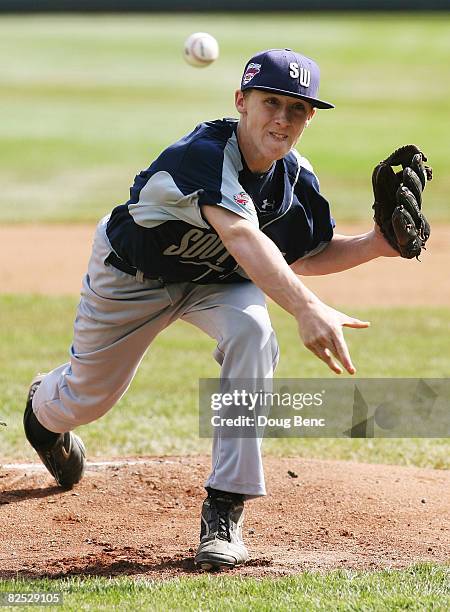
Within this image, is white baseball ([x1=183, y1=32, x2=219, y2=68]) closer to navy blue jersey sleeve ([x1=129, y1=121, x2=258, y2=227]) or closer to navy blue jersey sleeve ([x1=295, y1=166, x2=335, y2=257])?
navy blue jersey sleeve ([x1=295, y1=166, x2=335, y2=257])

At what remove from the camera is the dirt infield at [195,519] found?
418 centimetres

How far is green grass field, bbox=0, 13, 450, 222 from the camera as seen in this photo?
17.8 metres

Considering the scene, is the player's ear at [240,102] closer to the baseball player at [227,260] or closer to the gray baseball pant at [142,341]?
the baseball player at [227,260]

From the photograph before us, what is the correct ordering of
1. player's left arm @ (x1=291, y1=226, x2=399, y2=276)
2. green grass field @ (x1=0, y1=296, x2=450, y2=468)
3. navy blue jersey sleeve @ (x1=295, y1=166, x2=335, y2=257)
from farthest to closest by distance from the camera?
green grass field @ (x1=0, y1=296, x2=450, y2=468) < player's left arm @ (x1=291, y1=226, x2=399, y2=276) < navy blue jersey sleeve @ (x1=295, y1=166, x2=335, y2=257)

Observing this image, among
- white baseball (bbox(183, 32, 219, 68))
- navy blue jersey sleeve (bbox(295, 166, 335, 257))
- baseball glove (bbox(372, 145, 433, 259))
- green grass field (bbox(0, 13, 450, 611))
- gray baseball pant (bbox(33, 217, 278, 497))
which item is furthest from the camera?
white baseball (bbox(183, 32, 219, 68))

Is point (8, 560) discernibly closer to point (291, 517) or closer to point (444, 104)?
point (291, 517)

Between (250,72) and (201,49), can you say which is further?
(201,49)

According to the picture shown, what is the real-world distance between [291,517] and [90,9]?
36.8 metres

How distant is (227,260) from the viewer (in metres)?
4.29

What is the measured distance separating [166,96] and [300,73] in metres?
22.4

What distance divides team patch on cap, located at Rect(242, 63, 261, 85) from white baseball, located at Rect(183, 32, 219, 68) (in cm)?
413

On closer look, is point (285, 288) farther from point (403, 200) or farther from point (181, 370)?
point (181, 370)

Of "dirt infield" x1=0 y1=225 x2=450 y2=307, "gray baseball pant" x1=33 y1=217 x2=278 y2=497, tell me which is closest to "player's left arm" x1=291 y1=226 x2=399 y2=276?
"gray baseball pant" x1=33 y1=217 x2=278 y2=497

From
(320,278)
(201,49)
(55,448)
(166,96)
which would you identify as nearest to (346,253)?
(55,448)
